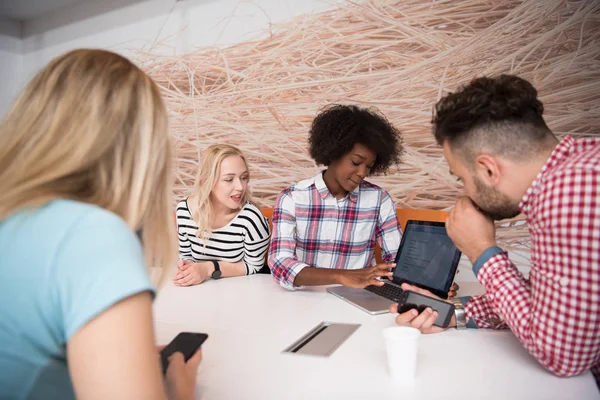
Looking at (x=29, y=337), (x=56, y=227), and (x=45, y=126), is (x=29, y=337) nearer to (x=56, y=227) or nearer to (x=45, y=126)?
(x=56, y=227)

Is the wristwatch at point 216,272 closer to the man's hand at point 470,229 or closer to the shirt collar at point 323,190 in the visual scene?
the shirt collar at point 323,190

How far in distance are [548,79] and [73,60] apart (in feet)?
8.78

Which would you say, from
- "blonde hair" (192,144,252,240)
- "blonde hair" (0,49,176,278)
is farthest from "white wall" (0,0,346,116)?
"blonde hair" (0,49,176,278)

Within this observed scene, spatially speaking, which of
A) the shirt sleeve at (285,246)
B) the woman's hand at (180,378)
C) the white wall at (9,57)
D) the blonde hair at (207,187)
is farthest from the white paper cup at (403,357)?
the white wall at (9,57)

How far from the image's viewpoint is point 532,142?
1095 mm

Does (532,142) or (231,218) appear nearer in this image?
(532,142)

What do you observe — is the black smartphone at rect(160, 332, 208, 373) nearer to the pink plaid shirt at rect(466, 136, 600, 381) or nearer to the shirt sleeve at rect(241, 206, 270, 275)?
the pink plaid shirt at rect(466, 136, 600, 381)

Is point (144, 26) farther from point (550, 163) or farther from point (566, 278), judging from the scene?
point (566, 278)

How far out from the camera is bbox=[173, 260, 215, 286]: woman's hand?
189cm

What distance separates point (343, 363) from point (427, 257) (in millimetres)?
715

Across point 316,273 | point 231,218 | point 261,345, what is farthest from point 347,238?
point 261,345

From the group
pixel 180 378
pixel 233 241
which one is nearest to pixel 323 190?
pixel 233 241

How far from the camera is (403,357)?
3.11 ft

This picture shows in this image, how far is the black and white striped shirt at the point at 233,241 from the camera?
88.4 inches
